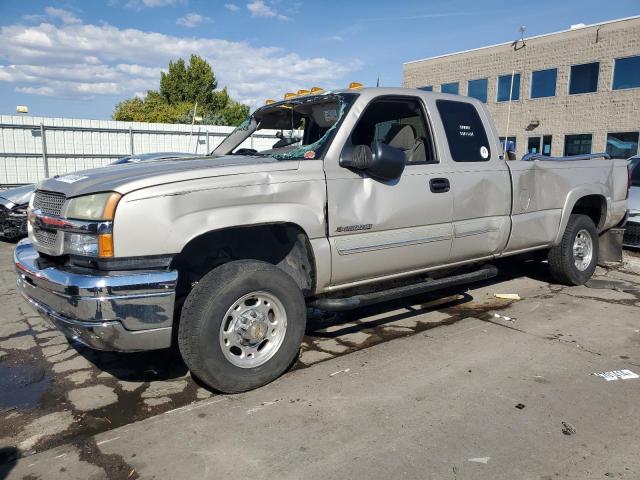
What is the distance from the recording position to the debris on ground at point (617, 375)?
3.57 metres

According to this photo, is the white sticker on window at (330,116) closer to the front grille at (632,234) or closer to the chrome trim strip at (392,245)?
the chrome trim strip at (392,245)

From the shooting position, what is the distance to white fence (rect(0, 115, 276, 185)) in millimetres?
14688

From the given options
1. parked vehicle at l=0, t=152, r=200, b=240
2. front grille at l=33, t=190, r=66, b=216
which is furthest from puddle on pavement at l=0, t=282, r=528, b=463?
parked vehicle at l=0, t=152, r=200, b=240

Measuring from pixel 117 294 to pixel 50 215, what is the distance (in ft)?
3.02

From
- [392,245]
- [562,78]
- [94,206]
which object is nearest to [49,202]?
[94,206]

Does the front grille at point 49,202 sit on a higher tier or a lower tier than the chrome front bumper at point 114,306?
higher

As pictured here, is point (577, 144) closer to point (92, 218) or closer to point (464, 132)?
point (464, 132)

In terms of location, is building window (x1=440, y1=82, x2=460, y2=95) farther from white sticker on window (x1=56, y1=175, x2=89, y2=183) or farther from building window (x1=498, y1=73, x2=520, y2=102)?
white sticker on window (x1=56, y1=175, x2=89, y2=183)

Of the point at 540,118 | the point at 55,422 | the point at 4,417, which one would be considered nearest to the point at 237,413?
the point at 55,422

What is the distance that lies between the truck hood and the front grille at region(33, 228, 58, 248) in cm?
29

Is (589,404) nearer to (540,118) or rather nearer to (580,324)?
(580,324)

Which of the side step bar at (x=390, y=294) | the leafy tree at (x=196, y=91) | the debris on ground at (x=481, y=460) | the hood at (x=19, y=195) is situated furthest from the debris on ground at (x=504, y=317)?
the leafy tree at (x=196, y=91)

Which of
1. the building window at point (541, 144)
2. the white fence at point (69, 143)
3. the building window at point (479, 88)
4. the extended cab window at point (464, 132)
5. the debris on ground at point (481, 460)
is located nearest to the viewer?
the debris on ground at point (481, 460)

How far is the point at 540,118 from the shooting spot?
24.1 meters
